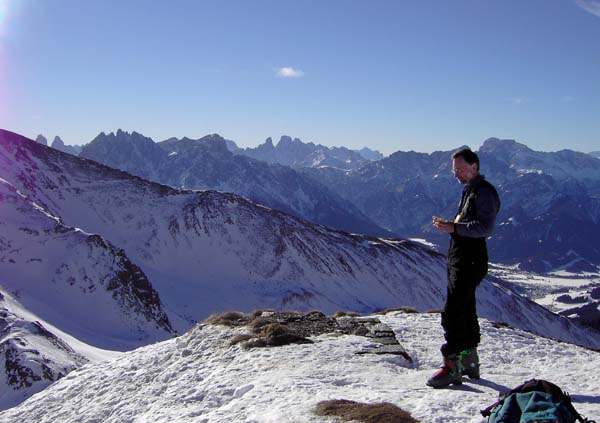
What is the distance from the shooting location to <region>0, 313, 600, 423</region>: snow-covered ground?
9.47 meters

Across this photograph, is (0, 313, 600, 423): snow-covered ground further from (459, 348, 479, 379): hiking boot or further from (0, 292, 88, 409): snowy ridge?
(0, 292, 88, 409): snowy ridge

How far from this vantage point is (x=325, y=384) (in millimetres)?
10797

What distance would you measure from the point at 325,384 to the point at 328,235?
11339 centimetres

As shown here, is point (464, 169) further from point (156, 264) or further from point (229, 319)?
point (156, 264)

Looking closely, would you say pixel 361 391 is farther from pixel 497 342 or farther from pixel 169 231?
pixel 169 231

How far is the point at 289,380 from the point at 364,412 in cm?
269

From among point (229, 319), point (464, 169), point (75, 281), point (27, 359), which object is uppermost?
point (464, 169)

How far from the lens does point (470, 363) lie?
10461 mm

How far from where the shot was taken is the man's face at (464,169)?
9.88 metres

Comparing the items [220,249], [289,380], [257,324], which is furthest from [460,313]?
[220,249]

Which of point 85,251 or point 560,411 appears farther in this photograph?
point 85,251

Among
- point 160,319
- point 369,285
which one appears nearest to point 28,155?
point 160,319

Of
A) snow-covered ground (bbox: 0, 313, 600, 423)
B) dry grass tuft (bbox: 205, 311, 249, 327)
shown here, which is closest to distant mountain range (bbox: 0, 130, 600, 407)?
dry grass tuft (bbox: 205, 311, 249, 327)

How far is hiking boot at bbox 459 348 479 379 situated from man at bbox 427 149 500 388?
2cm
